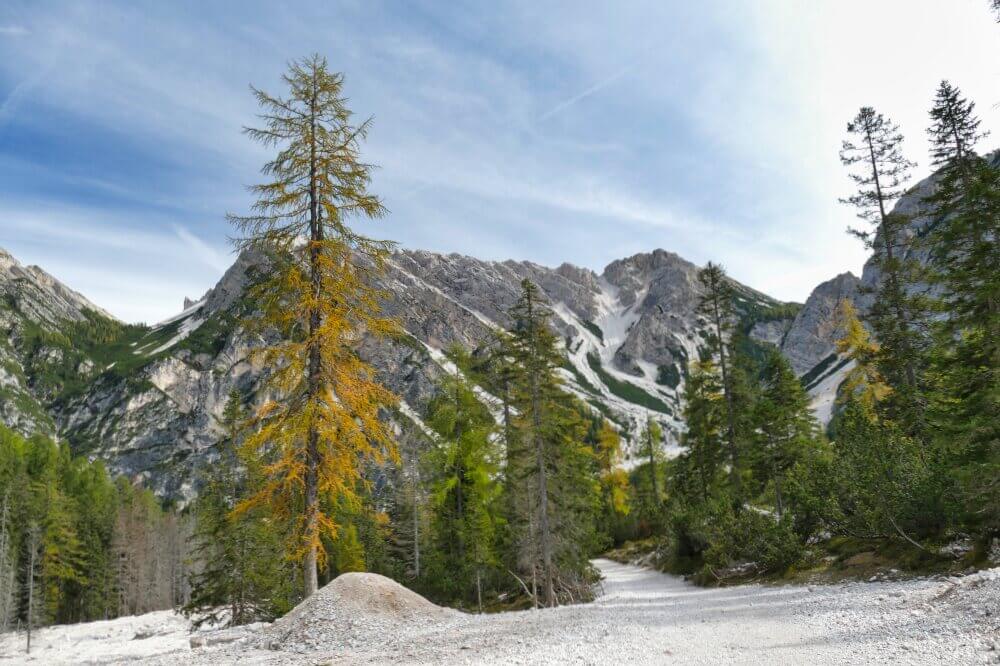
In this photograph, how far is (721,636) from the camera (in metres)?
9.38

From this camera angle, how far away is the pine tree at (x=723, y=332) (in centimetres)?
2989

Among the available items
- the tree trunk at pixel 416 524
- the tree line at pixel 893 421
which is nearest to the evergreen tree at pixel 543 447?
the tree line at pixel 893 421

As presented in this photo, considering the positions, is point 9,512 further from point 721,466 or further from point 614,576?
point 721,466

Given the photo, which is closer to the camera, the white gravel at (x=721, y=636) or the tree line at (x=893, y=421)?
the white gravel at (x=721, y=636)

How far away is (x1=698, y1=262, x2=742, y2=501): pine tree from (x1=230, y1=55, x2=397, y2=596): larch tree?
68.6 feet

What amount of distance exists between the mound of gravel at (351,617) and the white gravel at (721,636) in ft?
0.32

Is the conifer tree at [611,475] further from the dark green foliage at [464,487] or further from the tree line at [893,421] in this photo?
the dark green foliage at [464,487]

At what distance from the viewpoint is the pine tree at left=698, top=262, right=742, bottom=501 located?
2989cm

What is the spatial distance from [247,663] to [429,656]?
10.2 ft

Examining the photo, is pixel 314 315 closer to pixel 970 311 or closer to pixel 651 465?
pixel 970 311

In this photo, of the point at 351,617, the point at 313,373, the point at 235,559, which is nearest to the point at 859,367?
the point at 313,373

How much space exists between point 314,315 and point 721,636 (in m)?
12.0

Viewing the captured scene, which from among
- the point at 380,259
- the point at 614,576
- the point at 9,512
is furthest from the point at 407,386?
the point at 380,259

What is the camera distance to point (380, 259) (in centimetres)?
1612
